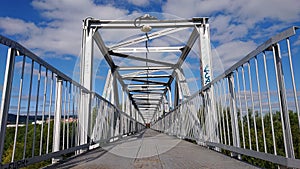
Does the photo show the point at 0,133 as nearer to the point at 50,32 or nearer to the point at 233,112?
the point at 233,112

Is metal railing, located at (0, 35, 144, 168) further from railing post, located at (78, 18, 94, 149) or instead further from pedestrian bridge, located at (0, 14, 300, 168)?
railing post, located at (78, 18, 94, 149)

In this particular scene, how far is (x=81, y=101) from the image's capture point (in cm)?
293

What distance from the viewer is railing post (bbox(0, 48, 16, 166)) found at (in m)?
1.22

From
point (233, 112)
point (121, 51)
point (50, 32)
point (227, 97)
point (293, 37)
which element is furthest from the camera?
point (121, 51)

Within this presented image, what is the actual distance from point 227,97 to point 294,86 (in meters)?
1.10

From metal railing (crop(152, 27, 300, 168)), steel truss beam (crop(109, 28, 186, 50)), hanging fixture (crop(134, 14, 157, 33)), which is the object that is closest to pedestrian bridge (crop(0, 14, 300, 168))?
metal railing (crop(152, 27, 300, 168))

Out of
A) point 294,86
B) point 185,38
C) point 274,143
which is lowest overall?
point 274,143

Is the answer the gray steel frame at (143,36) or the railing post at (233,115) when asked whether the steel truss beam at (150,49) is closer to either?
the gray steel frame at (143,36)

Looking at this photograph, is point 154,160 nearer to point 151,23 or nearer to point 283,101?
point 283,101

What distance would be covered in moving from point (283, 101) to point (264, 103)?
0.27 m

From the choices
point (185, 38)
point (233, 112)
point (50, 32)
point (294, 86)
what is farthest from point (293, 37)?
point (50, 32)

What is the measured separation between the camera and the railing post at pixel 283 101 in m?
1.22

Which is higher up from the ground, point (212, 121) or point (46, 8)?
point (46, 8)

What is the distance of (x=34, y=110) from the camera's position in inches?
65.8
